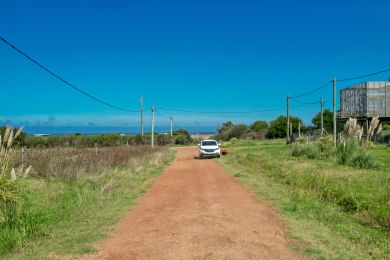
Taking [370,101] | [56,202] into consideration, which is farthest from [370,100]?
[56,202]

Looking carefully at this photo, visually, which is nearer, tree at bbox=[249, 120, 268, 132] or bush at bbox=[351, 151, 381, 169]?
bush at bbox=[351, 151, 381, 169]

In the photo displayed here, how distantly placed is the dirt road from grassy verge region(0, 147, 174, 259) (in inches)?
19.1

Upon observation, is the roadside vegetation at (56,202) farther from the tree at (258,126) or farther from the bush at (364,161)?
the tree at (258,126)

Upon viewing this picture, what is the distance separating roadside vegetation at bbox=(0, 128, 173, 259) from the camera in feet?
27.7

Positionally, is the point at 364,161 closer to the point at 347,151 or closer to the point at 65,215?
the point at 347,151

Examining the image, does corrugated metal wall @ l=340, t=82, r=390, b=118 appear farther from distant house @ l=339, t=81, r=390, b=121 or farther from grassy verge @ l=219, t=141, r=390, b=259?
grassy verge @ l=219, t=141, r=390, b=259

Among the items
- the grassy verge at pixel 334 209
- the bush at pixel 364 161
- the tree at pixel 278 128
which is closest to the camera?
the grassy verge at pixel 334 209

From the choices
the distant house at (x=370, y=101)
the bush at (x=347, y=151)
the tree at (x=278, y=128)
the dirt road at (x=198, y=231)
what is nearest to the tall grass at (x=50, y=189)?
the dirt road at (x=198, y=231)

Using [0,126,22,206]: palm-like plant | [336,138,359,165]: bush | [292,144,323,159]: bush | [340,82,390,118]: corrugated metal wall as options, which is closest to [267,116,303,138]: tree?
[340,82,390,118]: corrugated metal wall

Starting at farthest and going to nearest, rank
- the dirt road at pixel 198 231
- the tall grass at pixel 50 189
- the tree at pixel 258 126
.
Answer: the tree at pixel 258 126 < the tall grass at pixel 50 189 < the dirt road at pixel 198 231

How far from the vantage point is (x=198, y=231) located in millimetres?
8938

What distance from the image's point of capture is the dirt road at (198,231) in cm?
751

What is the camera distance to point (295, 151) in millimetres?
32062

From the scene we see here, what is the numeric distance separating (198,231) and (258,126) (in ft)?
308
